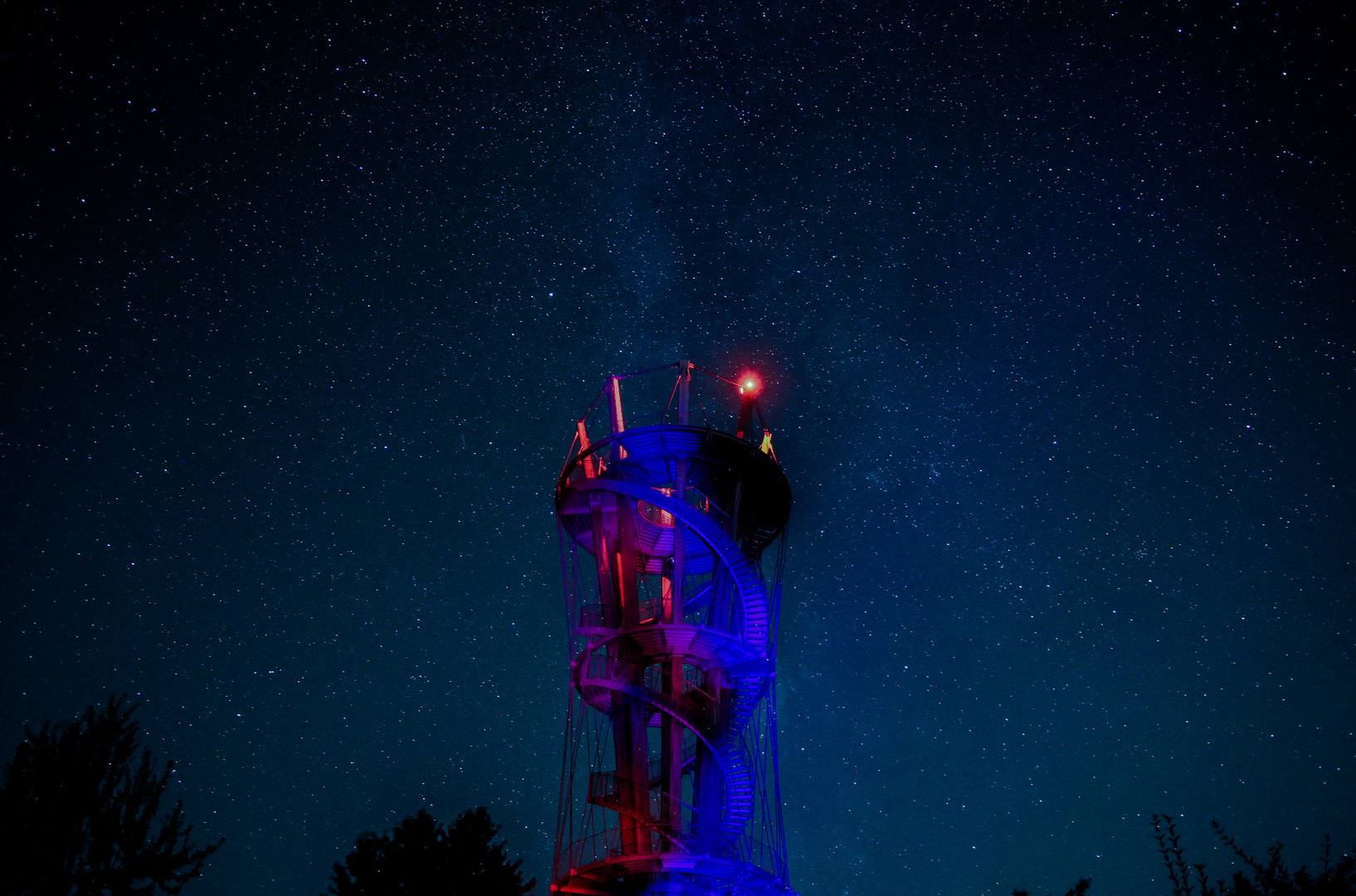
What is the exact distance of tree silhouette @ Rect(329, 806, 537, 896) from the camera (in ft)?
75.9

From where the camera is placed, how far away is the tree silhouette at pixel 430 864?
23141mm

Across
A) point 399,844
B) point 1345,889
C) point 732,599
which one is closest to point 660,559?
point 732,599

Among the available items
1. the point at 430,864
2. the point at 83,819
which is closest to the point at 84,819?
the point at 83,819

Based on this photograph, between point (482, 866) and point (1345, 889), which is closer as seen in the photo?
point (1345, 889)

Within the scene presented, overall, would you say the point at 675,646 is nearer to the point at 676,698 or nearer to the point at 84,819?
the point at 676,698

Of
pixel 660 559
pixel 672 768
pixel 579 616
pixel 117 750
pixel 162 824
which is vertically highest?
pixel 660 559

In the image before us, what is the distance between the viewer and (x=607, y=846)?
21.8m

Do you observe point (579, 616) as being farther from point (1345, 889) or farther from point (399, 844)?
point (1345, 889)

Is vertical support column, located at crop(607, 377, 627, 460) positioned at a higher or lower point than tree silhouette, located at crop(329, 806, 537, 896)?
higher

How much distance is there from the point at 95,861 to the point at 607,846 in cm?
1118

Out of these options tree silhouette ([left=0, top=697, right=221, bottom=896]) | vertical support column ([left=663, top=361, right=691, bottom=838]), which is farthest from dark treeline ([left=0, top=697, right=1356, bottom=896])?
vertical support column ([left=663, top=361, right=691, bottom=838])

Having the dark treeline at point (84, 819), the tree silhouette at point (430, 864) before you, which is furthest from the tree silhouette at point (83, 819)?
the tree silhouette at point (430, 864)

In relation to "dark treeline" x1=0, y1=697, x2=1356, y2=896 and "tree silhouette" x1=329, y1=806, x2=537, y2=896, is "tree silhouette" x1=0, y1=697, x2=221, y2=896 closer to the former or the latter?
"dark treeline" x1=0, y1=697, x2=1356, y2=896

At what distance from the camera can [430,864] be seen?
2367 cm
